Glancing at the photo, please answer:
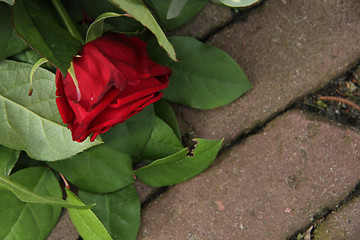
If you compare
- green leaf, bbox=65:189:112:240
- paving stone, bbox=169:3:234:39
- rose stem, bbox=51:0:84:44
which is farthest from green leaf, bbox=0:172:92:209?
paving stone, bbox=169:3:234:39

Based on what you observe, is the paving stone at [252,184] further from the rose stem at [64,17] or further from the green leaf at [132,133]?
the rose stem at [64,17]

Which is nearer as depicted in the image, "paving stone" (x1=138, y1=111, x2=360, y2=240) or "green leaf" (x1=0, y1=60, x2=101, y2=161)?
"green leaf" (x1=0, y1=60, x2=101, y2=161)

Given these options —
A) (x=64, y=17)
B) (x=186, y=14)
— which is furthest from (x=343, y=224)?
(x=64, y=17)

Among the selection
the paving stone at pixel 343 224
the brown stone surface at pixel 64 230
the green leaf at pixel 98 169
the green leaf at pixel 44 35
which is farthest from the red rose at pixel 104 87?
the paving stone at pixel 343 224

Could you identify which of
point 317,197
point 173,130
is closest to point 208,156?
point 173,130

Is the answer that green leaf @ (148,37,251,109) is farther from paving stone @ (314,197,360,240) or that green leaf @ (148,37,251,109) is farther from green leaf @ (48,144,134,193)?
paving stone @ (314,197,360,240)

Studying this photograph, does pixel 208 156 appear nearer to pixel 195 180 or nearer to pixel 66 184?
pixel 195 180

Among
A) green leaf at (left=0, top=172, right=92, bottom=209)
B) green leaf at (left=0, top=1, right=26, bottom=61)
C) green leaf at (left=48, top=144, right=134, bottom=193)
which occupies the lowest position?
green leaf at (left=48, top=144, right=134, bottom=193)
